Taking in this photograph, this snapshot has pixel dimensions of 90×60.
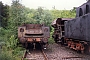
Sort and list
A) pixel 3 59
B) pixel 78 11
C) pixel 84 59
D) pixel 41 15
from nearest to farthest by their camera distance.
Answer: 1. pixel 3 59
2. pixel 84 59
3. pixel 78 11
4. pixel 41 15

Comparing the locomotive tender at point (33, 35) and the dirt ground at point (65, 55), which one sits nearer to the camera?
the dirt ground at point (65, 55)

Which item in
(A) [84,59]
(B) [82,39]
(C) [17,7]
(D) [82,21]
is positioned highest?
(C) [17,7]

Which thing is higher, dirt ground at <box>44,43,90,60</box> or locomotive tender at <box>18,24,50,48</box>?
locomotive tender at <box>18,24,50,48</box>

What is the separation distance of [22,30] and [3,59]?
6247 mm

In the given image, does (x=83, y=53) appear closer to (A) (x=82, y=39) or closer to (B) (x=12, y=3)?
(A) (x=82, y=39)

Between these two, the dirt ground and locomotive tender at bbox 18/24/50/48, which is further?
locomotive tender at bbox 18/24/50/48

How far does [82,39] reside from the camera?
39.3 ft

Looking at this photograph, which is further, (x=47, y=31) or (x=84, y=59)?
(x=47, y=31)

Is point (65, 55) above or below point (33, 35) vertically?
below

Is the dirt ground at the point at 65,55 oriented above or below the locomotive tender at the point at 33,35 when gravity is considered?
below

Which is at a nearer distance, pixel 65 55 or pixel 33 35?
pixel 65 55

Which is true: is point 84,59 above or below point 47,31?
below

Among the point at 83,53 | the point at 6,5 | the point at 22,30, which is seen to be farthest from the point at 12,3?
the point at 83,53

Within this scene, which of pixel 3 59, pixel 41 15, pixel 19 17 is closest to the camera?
pixel 3 59
